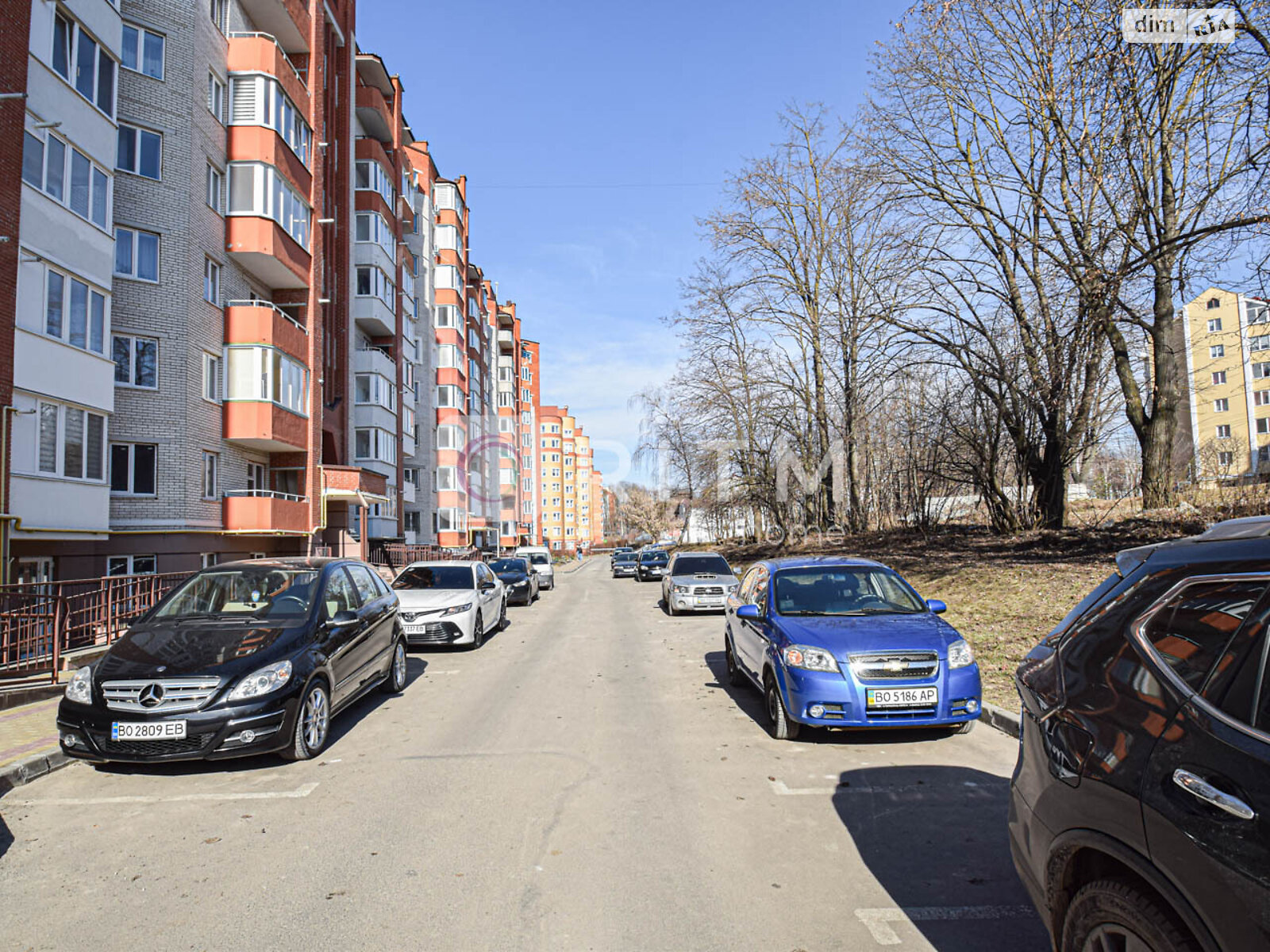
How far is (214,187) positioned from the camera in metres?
20.8

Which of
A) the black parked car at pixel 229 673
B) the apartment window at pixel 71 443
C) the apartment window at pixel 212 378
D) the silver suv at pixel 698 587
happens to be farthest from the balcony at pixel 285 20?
the black parked car at pixel 229 673

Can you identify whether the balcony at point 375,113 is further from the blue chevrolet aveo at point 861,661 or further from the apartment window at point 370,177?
the blue chevrolet aveo at point 861,661

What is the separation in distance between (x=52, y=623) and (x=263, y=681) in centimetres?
579

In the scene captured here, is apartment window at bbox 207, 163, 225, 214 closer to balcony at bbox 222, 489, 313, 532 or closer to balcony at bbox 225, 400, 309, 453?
balcony at bbox 225, 400, 309, 453

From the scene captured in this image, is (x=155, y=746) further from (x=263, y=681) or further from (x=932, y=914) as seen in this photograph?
(x=932, y=914)

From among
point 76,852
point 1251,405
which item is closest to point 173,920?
point 76,852

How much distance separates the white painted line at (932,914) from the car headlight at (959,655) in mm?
3042

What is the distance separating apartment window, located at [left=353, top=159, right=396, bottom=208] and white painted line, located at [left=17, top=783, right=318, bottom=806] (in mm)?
29951

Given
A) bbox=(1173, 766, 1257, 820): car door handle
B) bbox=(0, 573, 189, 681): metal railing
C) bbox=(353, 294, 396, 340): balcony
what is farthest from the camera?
bbox=(353, 294, 396, 340): balcony

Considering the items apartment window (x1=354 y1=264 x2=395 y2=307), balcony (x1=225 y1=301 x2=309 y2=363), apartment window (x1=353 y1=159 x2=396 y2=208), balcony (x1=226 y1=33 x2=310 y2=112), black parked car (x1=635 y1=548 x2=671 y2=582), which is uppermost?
apartment window (x1=353 y1=159 x2=396 y2=208)

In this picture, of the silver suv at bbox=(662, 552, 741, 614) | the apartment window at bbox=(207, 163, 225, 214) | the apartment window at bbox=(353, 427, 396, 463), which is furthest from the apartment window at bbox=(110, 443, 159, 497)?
the silver suv at bbox=(662, 552, 741, 614)

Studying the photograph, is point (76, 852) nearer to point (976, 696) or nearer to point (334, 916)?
point (334, 916)

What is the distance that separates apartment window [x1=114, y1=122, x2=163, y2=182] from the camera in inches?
723

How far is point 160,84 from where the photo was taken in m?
18.9
